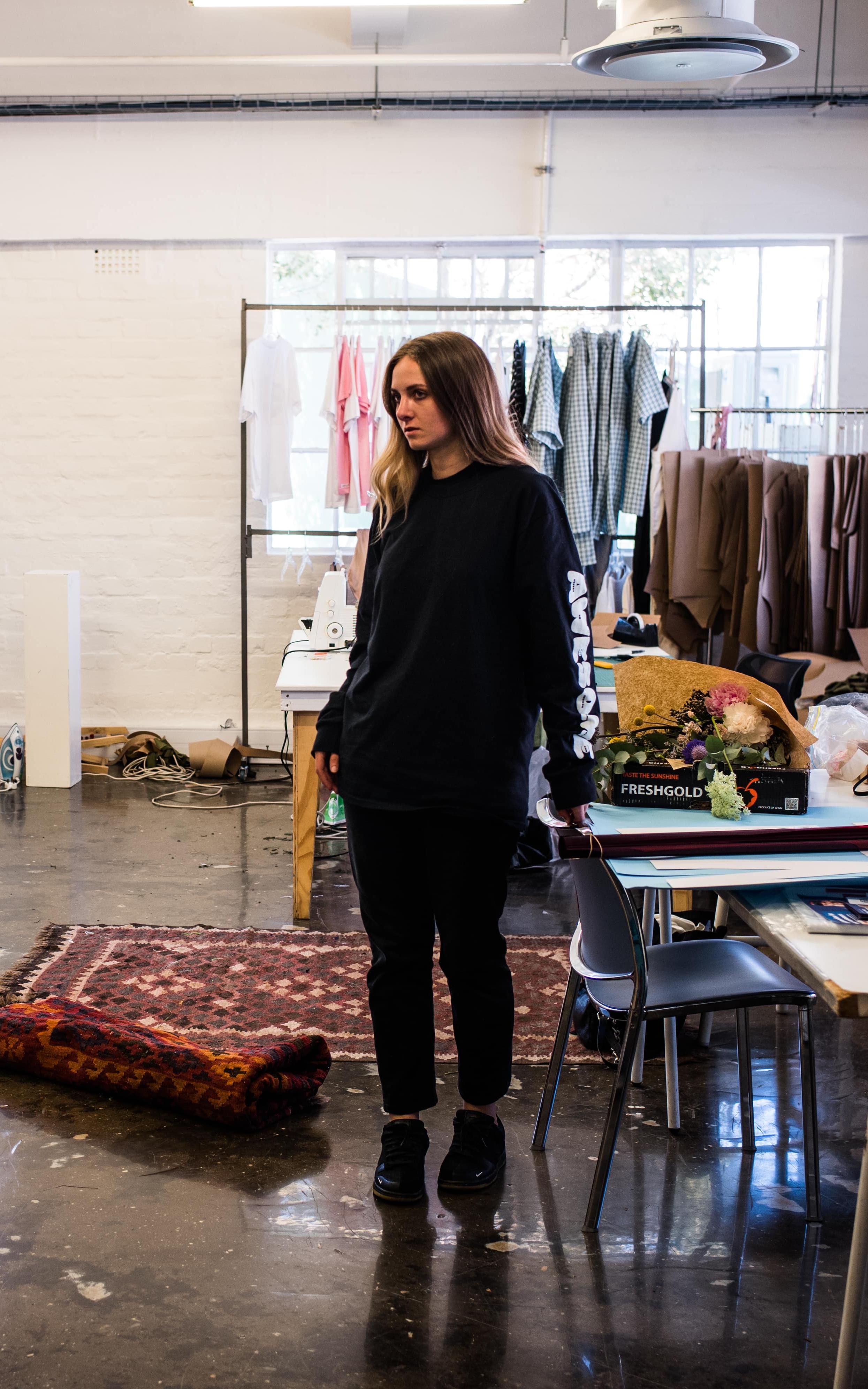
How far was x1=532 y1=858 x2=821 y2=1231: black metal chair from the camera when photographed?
7.21 feet

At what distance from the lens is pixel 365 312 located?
655 cm

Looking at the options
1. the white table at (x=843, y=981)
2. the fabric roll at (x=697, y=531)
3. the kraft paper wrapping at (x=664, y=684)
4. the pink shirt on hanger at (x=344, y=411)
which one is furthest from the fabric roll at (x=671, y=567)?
the white table at (x=843, y=981)

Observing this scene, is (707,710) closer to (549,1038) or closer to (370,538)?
(370,538)

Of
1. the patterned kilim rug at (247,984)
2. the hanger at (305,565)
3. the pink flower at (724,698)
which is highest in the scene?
the hanger at (305,565)

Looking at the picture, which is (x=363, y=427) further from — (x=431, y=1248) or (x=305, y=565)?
(x=431, y=1248)

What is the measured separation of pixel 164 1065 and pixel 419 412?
1.53m

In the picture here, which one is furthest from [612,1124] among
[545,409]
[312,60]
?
[312,60]

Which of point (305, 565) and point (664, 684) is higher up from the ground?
point (305, 565)

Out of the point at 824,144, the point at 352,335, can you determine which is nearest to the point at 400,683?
the point at 352,335

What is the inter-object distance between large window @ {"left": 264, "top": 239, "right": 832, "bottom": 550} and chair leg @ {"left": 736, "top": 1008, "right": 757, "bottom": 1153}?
4256mm

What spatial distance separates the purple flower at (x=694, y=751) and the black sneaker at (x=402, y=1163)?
88 centimetres

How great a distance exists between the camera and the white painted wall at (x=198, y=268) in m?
6.25

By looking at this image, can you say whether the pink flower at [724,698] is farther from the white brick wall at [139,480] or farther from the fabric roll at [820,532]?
the white brick wall at [139,480]

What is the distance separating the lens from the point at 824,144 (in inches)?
244
